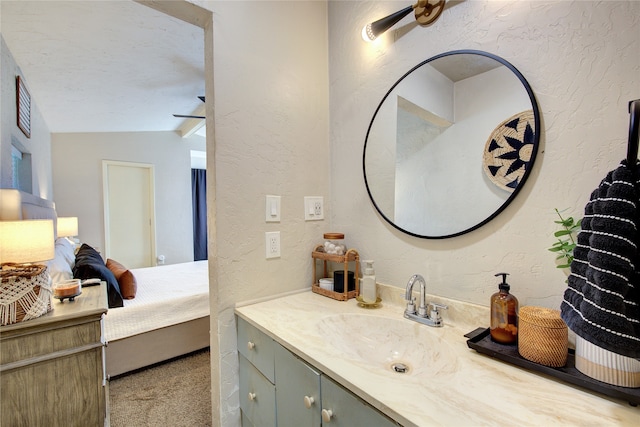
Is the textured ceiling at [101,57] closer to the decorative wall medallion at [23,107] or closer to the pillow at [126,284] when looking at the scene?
the decorative wall medallion at [23,107]

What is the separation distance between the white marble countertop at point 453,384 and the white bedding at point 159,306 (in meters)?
1.56

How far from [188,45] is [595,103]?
2555 mm

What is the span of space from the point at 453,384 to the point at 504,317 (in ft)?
0.96

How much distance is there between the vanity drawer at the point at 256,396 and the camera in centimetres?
104

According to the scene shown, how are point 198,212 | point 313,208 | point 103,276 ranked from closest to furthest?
point 313,208 → point 103,276 → point 198,212

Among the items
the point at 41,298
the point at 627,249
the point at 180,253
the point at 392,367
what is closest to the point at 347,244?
the point at 392,367

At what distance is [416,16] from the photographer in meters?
1.13

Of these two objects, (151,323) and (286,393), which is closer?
(286,393)

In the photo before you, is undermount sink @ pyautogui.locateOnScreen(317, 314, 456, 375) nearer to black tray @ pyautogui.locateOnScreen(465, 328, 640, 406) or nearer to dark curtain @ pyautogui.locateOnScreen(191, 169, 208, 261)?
black tray @ pyautogui.locateOnScreen(465, 328, 640, 406)

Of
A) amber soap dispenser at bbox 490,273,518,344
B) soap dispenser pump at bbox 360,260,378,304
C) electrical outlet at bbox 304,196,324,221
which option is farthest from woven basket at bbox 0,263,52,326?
amber soap dispenser at bbox 490,273,518,344

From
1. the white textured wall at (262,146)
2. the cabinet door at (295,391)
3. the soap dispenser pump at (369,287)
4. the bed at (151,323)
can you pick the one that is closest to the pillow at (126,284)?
the bed at (151,323)

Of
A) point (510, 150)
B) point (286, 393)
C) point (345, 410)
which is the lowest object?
point (286, 393)

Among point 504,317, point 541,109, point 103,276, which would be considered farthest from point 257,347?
point 103,276

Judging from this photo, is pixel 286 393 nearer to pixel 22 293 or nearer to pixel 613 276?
pixel 613 276
